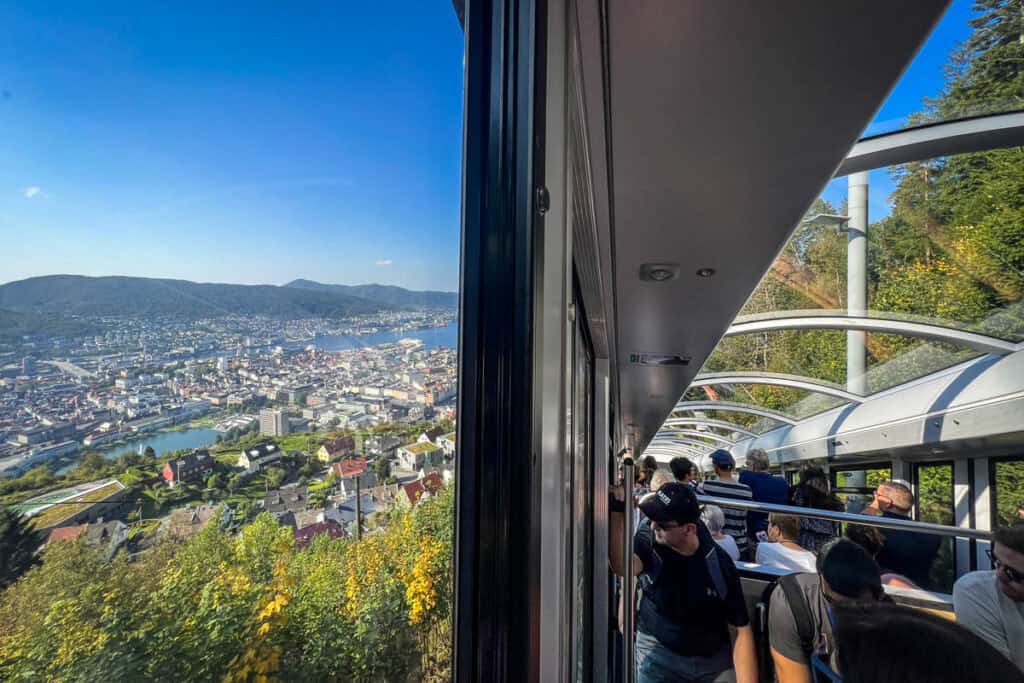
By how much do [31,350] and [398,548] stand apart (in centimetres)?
48

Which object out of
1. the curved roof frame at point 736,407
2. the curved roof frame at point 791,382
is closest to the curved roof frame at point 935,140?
the curved roof frame at point 791,382

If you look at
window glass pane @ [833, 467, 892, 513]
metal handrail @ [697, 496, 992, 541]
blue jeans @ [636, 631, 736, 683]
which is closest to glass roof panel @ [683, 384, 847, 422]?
window glass pane @ [833, 467, 892, 513]

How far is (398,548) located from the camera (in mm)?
672

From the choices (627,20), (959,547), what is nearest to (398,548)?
(627,20)

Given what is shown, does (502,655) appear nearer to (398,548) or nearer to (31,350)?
(398,548)

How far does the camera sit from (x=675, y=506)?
3.10m

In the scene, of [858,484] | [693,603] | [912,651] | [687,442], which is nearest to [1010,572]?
[693,603]

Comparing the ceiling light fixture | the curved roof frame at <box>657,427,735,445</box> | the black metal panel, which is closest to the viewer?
the black metal panel

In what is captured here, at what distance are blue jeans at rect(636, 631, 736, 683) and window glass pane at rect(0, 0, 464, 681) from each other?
10.4 feet

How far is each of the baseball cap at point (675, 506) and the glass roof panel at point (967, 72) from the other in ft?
7.29

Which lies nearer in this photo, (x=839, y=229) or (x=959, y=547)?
(x=839, y=229)

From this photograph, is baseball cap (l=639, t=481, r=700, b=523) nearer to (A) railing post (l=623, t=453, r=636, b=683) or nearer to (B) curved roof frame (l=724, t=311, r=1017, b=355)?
(A) railing post (l=623, t=453, r=636, b=683)

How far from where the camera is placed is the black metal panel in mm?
810

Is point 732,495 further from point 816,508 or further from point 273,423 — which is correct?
point 273,423
